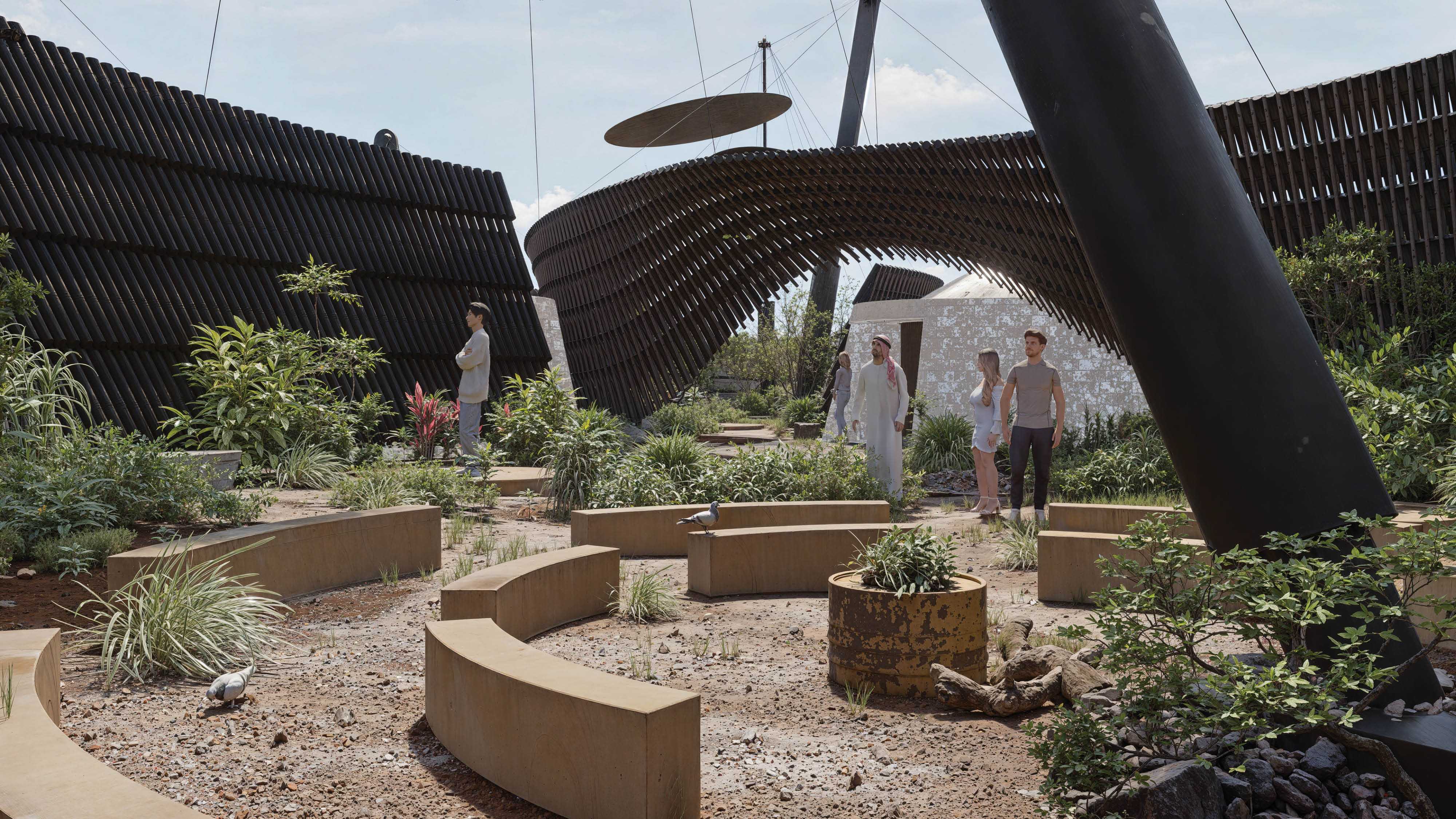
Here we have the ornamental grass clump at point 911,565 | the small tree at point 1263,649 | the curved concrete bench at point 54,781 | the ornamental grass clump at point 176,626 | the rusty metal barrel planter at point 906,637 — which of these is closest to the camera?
the curved concrete bench at point 54,781

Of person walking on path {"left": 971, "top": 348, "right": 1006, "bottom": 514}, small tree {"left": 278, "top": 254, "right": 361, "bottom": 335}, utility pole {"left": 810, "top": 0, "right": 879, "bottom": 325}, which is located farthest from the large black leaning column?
→ utility pole {"left": 810, "top": 0, "right": 879, "bottom": 325}

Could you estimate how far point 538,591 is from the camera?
5660mm

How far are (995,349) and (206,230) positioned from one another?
12487mm

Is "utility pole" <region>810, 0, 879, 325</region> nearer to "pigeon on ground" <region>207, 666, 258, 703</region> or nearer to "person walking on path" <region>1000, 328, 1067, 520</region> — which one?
"person walking on path" <region>1000, 328, 1067, 520</region>

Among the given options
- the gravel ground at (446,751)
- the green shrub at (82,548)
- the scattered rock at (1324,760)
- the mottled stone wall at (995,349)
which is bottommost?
the gravel ground at (446,751)

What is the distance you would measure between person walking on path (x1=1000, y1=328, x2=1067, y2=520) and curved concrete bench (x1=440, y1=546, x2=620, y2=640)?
4.36m

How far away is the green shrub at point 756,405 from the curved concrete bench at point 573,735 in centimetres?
2968

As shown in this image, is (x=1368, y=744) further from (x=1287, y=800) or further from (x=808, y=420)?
(x=808, y=420)

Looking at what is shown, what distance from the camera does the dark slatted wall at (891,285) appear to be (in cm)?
3688

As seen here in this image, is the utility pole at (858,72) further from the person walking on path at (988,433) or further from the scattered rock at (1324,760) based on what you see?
the scattered rock at (1324,760)

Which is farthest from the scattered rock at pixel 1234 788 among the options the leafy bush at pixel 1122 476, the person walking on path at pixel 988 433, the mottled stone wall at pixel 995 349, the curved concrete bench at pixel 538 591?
the mottled stone wall at pixel 995 349

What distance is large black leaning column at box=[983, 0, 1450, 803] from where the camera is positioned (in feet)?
9.87

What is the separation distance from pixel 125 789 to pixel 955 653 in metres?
3.45

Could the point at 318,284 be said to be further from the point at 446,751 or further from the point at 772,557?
the point at 446,751
